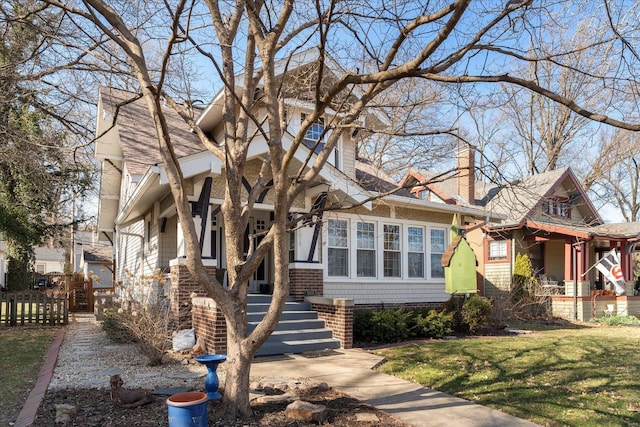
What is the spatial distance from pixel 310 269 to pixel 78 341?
5.42m

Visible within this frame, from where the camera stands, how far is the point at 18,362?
28.2 ft

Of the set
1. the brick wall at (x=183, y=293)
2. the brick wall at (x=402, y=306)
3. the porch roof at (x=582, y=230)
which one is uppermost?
the porch roof at (x=582, y=230)

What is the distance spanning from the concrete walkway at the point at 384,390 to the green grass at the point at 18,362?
3.07 metres

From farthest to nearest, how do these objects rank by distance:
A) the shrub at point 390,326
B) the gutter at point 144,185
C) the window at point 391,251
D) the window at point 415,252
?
the window at point 415,252, the window at point 391,251, the shrub at point 390,326, the gutter at point 144,185

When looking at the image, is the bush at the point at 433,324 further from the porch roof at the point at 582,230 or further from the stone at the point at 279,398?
the porch roof at the point at 582,230

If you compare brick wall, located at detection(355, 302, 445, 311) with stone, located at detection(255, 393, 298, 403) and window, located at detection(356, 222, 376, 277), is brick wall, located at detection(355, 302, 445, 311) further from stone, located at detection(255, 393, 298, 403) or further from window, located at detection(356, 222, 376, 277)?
stone, located at detection(255, 393, 298, 403)

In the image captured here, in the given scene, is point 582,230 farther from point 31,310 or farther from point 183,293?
point 31,310

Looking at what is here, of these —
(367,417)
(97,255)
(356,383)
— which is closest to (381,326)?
(356,383)

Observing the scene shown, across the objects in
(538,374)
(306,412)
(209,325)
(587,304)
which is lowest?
(587,304)

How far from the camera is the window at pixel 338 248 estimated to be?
12484 mm

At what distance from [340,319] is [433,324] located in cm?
282

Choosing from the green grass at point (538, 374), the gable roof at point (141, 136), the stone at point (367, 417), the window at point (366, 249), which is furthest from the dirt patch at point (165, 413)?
the window at point (366, 249)

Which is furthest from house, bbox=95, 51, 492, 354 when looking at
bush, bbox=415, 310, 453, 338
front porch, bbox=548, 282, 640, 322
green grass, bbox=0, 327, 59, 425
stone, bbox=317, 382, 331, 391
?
front porch, bbox=548, 282, 640, 322

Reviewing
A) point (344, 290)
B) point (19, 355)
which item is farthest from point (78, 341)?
point (344, 290)
